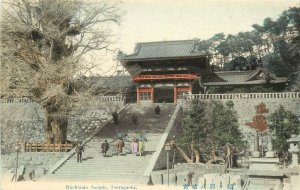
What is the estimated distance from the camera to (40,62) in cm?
1819

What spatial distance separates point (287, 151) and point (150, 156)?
22.4 feet

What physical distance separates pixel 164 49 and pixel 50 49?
1335 cm

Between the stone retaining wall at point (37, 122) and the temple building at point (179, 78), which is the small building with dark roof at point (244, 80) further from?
the stone retaining wall at point (37, 122)

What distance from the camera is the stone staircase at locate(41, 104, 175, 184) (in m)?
15.4

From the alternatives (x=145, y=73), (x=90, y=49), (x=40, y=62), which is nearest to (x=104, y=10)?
(x=90, y=49)

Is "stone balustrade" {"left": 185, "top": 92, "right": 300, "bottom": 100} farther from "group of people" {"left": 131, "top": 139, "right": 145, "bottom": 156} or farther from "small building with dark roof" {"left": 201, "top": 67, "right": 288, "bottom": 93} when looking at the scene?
"group of people" {"left": 131, "top": 139, "right": 145, "bottom": 156}

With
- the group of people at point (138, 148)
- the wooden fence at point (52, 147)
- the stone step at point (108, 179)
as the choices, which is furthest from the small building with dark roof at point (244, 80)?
the stone step at point (108, 179)

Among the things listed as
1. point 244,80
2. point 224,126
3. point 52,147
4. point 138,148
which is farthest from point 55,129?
point 244,80

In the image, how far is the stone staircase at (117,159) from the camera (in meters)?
15.4

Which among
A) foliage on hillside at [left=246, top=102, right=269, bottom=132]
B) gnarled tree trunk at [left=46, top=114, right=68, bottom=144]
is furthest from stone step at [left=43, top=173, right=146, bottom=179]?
foliage on hillside at [left=246, top=102, right=269, bottom=132]

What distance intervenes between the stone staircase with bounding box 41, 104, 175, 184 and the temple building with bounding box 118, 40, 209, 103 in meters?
4.49

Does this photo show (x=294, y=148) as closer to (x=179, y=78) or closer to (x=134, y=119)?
(x=134, y=119)

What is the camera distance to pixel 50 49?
18375mm

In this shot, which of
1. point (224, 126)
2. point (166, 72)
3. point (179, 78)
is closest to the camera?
point (224, 126)
